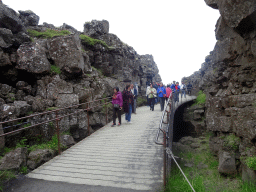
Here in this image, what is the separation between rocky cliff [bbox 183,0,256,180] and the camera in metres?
5.89

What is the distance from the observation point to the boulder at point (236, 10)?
5.80 metres

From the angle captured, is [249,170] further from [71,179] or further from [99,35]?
[99,35]

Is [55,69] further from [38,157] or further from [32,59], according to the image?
[38,157]

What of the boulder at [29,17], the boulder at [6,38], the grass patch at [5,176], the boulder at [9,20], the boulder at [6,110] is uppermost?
the boulder at [29,17]

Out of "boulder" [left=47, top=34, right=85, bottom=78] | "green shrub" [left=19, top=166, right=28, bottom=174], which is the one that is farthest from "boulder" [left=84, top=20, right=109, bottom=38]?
"green shrub" [left=19, top=166, right=28, bottom=174]

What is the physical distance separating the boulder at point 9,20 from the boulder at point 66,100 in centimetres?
449

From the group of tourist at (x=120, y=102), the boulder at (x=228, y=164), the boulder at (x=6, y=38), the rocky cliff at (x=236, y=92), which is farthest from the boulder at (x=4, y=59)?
the boulder at (x=228, y=164)

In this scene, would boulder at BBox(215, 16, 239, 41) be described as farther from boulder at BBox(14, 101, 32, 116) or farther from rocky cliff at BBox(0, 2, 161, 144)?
boulder at BBox(14, 101, 32, 116)

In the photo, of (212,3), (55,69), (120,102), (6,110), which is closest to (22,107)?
(6,110)

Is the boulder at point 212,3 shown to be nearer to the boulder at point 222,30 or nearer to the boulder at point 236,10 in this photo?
the boulder at point 222,30

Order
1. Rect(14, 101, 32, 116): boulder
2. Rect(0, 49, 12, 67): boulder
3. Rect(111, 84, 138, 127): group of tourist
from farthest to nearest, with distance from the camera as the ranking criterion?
Rect(111, 84, 138, 127): group of tourist < Rect(0, 49, 12, 67): boulder < Rect(14, 101, 32, 116): boulder

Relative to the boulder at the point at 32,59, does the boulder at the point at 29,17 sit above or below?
above

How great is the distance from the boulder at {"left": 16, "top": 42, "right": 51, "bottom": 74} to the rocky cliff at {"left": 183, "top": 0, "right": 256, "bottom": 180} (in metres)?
8.49

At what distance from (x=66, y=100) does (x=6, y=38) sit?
4093mm
